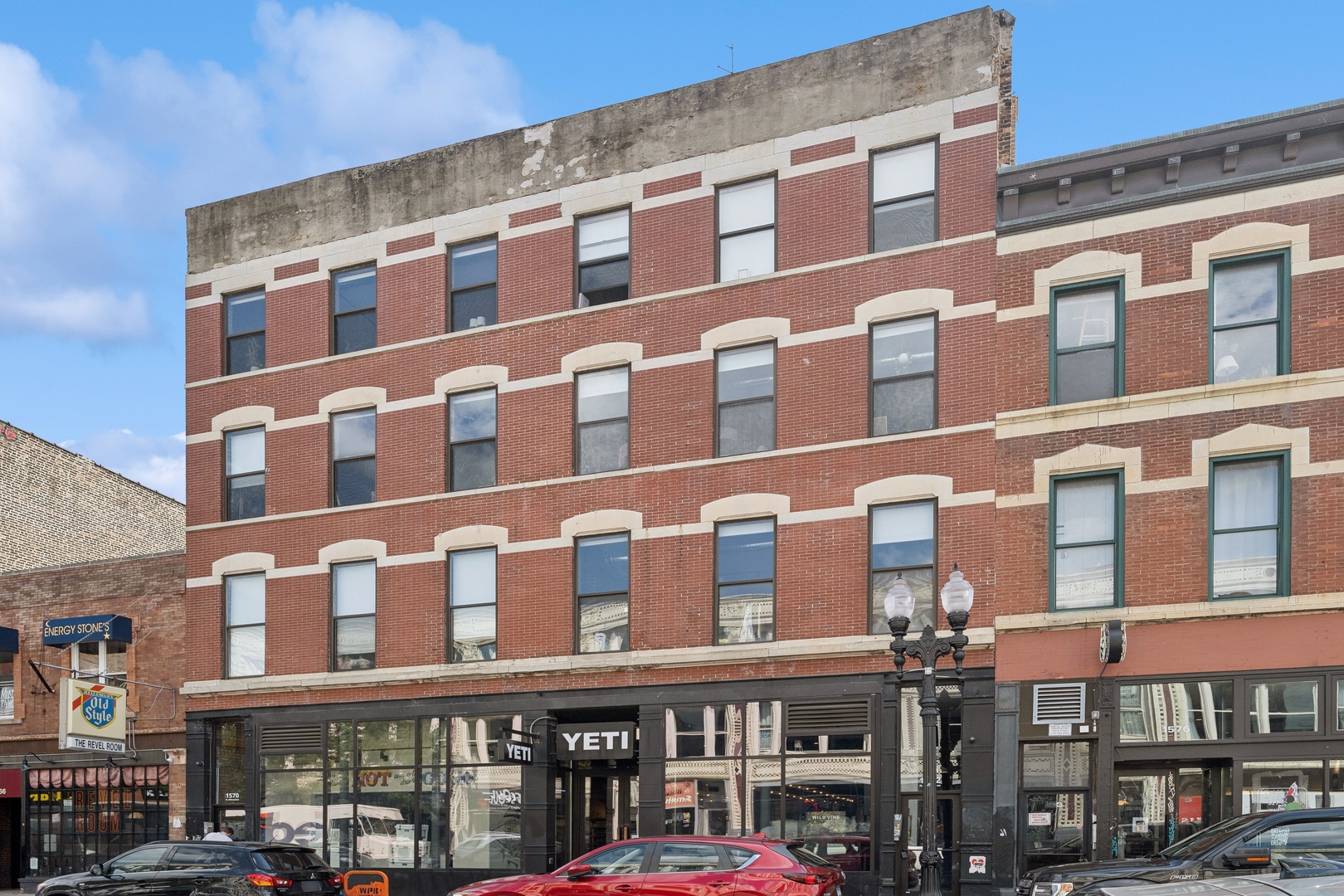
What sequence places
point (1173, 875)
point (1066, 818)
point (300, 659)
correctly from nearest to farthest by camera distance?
point (1173, 875), point (1066, 818), point (300, 659)

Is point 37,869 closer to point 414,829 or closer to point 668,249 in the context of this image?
point 414,829

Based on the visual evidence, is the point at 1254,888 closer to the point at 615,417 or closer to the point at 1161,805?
the point at 1161,805

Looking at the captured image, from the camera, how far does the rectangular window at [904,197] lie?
928 inches

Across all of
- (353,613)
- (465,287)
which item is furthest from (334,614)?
(465,287)

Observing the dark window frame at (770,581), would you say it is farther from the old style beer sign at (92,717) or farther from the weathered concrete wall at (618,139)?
the old style beer sign at (92,717)

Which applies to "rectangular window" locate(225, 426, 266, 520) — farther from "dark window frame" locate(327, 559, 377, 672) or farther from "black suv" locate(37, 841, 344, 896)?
"black suv" locate(37, 841, 344, 896)

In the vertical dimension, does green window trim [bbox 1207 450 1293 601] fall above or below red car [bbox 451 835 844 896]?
above

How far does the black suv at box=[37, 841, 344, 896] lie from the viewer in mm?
18922

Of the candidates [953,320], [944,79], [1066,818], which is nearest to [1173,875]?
[1066,818]

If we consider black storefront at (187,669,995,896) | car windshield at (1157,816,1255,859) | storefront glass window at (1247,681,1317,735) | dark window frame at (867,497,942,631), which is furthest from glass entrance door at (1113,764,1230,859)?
car windshield at (1157,816,1255,859)

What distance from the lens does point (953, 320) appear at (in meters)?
22.9

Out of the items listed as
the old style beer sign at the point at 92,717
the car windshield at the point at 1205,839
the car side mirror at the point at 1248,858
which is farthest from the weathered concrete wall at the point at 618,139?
the car side mirror at the point at 1248,858

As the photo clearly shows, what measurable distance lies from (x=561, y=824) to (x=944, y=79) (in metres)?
14.6

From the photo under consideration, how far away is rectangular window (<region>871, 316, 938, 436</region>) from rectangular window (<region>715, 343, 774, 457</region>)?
6.18 ft
